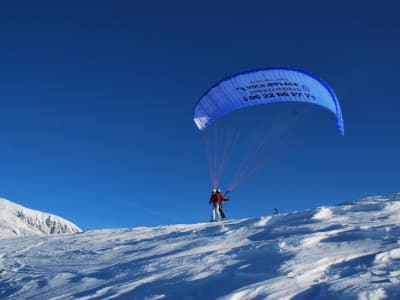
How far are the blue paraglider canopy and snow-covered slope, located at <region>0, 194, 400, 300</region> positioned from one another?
13.7 feet

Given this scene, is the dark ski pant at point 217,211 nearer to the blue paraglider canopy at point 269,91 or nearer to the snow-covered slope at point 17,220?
the blue paraglider canopy at point 269,91

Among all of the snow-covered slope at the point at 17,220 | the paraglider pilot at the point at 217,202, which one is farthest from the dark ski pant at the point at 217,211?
the snow-covered slope at the point at 17,220

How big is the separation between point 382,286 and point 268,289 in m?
1.48

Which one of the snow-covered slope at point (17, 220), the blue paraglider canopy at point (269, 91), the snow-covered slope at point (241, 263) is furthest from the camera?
the snow-covered slope at point (17, 220)

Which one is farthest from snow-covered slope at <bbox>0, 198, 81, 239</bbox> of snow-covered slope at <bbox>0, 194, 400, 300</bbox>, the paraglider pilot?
snow-covered slope at <bbox>0, 194, 400, 300</bbox>

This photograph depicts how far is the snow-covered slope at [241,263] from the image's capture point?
5684 millimetres

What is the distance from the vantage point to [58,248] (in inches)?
547

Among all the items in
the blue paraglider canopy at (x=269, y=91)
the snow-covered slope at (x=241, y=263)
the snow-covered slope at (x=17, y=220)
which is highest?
the snow-covered slope at (x=17, y=220)

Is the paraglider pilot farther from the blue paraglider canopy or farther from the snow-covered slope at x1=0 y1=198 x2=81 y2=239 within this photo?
the snow-covered slope at x1=0 y1=198 x2=81 y2=239

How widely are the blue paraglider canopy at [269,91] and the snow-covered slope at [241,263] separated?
13.7ft

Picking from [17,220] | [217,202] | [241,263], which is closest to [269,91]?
[217,202]

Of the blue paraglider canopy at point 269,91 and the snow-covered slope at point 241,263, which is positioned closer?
the snow-covered slope at point 241,263

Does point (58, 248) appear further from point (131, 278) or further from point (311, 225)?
point (311, 225)

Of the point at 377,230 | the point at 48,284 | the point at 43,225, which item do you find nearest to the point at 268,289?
the point at 377,230
